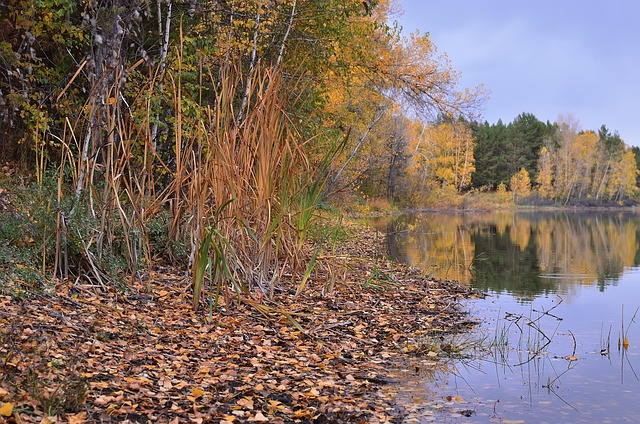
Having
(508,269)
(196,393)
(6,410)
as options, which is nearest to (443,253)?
(508,269)

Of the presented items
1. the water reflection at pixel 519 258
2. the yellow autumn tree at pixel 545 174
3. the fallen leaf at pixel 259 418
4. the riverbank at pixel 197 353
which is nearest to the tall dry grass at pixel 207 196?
the riverbank at pixel 197 353

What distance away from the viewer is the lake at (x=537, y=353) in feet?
17.2

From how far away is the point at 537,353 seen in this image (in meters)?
7.02

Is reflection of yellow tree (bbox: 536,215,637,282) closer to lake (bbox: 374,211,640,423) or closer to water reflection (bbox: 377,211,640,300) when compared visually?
water reflection (bbox: 377,211,640,300)

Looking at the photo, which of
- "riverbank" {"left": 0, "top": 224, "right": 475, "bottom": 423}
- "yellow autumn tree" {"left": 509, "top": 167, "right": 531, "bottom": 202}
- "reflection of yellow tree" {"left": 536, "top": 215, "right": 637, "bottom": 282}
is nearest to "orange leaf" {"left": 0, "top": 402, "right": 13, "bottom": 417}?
"riverbank" {"left": 0, "top": 224, "right": 475, "bottom": 423}

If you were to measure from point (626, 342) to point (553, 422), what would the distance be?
122 inches

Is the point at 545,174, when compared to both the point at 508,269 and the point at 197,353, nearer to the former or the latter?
the point at 508,269

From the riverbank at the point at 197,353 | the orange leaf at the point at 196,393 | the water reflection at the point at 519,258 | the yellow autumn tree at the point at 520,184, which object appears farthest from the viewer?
the yellow autumn tree at the point at 520,184

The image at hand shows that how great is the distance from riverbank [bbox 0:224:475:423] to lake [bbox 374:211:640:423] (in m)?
0.39

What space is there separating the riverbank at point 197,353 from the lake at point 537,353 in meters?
0.39

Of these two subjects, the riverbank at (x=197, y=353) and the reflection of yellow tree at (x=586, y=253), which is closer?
the riverbank at (x=197, y=353)

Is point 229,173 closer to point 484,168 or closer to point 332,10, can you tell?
point 332,10

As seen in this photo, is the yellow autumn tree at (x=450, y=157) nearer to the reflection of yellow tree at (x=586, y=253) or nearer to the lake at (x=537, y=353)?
the reflection of yellow tree at (x=586, y=253)

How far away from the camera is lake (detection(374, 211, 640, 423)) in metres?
5.23
